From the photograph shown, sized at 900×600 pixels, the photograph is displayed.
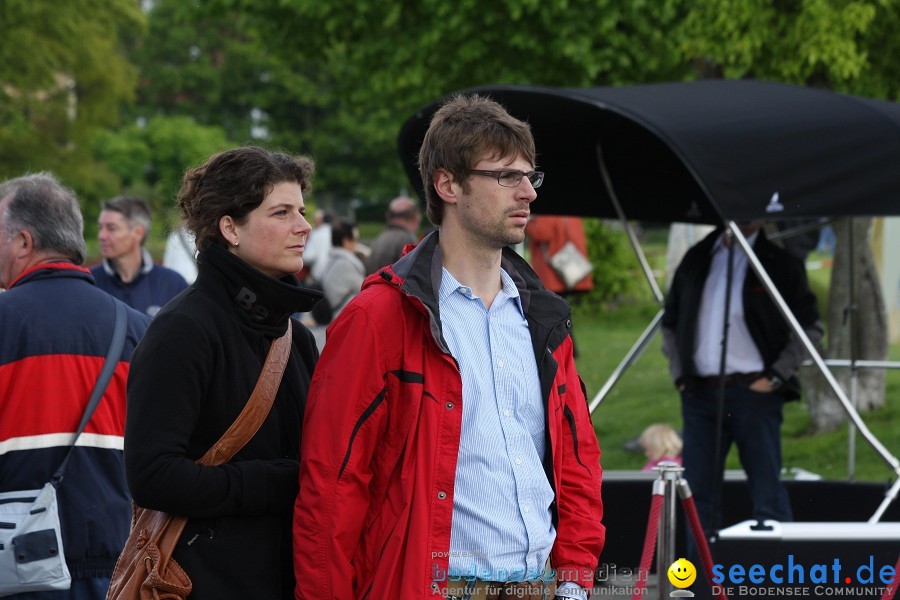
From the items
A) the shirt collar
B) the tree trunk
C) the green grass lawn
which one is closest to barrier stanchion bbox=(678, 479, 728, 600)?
the shirt collar

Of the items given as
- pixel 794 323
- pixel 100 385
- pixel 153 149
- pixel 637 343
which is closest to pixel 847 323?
pixel 637 343

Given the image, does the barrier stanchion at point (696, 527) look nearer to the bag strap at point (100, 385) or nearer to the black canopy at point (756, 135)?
the black canopy at point (756, 135)

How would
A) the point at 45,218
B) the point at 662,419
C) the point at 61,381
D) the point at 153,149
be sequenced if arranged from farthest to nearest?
the point at 153,149, the point at 662,419, the point at 45,218, the point at 61,381

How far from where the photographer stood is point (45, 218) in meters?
4.16

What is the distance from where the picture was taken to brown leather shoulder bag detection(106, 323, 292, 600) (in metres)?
2.99

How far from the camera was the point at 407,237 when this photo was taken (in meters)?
9.48

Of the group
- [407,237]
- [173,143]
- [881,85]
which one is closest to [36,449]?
[407,237]

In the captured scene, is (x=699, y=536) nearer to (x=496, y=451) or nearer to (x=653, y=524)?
(x=653, y=524)

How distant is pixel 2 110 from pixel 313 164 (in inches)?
994

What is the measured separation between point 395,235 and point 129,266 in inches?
121

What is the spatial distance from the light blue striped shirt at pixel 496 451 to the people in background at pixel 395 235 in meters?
5.87

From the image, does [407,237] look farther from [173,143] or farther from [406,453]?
[173,143]

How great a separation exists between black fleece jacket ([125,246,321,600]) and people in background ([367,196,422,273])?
5.94 meters

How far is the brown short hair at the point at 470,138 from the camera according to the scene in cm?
330
